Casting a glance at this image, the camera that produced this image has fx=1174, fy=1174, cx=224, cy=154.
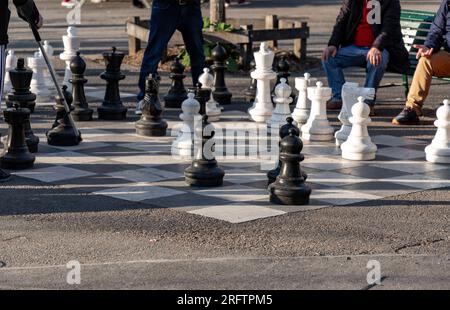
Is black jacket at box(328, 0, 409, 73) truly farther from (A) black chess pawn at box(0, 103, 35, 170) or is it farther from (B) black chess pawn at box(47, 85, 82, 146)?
(A) black chess pawn at box(0, 103, 35, 170)

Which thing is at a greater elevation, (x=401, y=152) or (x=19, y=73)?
(x=19, y=73)

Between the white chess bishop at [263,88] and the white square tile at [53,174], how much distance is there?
8.65 ft

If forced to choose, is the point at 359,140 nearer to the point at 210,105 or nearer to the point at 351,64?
the point at 210,105

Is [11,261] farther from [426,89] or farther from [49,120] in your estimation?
[426,89]

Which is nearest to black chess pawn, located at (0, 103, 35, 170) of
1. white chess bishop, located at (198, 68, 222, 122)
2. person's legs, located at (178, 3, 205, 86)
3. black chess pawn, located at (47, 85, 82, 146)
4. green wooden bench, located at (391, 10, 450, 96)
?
black chess pawn, located at (47, 85, 82, 146)

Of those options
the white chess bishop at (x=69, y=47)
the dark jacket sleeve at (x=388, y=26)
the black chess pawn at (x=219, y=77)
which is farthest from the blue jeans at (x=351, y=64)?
the white chess bishop at (x=69, y=47)

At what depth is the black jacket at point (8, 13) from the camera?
8758 mm

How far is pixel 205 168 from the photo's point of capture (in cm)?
831

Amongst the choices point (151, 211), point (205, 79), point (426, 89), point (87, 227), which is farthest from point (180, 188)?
point (426, 89)

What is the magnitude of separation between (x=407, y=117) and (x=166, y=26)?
8.21ft

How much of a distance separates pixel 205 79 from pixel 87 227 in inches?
155

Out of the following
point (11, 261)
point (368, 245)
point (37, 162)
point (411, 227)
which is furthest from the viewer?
point (37, 162)

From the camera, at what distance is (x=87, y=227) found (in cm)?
725

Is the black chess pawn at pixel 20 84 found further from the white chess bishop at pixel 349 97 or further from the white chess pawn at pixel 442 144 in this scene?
the white chess pawn at pixel 442 144
